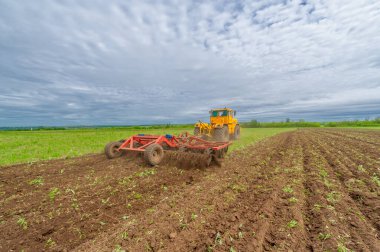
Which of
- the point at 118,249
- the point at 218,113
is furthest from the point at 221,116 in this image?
the point at 118,249

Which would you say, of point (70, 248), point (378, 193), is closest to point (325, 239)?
point (378, 193)

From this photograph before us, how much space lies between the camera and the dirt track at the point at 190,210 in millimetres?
2746

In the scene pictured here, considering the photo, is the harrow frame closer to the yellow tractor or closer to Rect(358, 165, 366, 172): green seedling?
the yellow tractor

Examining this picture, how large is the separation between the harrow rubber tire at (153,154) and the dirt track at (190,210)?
1.55 feet

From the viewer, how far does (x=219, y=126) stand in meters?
13.4

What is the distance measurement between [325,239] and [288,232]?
474 millimetres

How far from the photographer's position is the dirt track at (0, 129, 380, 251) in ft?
9.01

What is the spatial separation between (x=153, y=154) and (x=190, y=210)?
338 cm

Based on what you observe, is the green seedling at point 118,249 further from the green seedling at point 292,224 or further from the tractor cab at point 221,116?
the tractor cab at point 221,116

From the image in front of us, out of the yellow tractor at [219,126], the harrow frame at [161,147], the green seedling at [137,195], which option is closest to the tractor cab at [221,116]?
the yellow tractor at [219,126]

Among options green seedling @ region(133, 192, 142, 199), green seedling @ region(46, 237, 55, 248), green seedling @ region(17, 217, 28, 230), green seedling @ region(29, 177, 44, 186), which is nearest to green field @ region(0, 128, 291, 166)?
green seedling @ region(29, 177, 44, 186)

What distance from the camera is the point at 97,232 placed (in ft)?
9.84

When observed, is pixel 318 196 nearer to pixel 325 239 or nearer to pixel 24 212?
pixel 325 239

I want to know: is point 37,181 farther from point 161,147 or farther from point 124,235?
point 124,235
